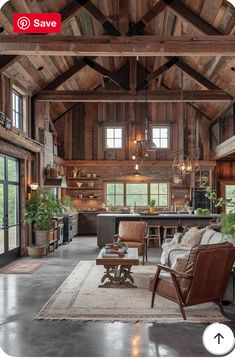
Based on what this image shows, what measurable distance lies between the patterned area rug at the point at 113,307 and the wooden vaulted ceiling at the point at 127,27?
432 centimetres

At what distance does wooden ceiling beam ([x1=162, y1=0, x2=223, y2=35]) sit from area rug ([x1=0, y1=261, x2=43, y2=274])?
6037mm

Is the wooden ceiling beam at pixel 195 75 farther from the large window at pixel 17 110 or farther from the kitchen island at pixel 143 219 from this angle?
the large window at pixel 17 110

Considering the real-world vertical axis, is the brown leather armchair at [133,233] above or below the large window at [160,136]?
below

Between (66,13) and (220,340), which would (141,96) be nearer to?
(66,13)

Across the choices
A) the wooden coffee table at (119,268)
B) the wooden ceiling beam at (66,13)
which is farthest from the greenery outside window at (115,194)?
the wooden coffee table at (119,268)

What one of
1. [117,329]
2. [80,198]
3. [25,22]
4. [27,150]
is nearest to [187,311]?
[117,329]

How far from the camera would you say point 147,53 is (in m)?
6.23

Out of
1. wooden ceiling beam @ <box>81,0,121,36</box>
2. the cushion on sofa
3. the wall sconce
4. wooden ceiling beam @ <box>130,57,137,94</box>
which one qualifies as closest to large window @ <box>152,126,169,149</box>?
wooden ceiling beam @ <box>130,57,137,94</box>

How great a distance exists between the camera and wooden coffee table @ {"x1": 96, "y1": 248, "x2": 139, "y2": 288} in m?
5.60

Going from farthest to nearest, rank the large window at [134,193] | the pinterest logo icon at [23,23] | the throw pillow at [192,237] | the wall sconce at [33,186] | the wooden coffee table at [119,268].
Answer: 1. the large window at [134,193]
2. the wall sconce at [33,186]
3. the throw pillow at [192,237]
4. the wooden coffee table at [119,268]
5. the pinterest logo icon at [23,23]

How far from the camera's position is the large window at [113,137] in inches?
560

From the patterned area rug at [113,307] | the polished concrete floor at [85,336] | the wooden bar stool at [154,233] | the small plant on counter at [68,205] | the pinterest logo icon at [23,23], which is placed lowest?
the patterned area rug at [113,307]

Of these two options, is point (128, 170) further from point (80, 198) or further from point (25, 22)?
point (25, 22)

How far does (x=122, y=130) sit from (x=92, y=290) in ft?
30.3
